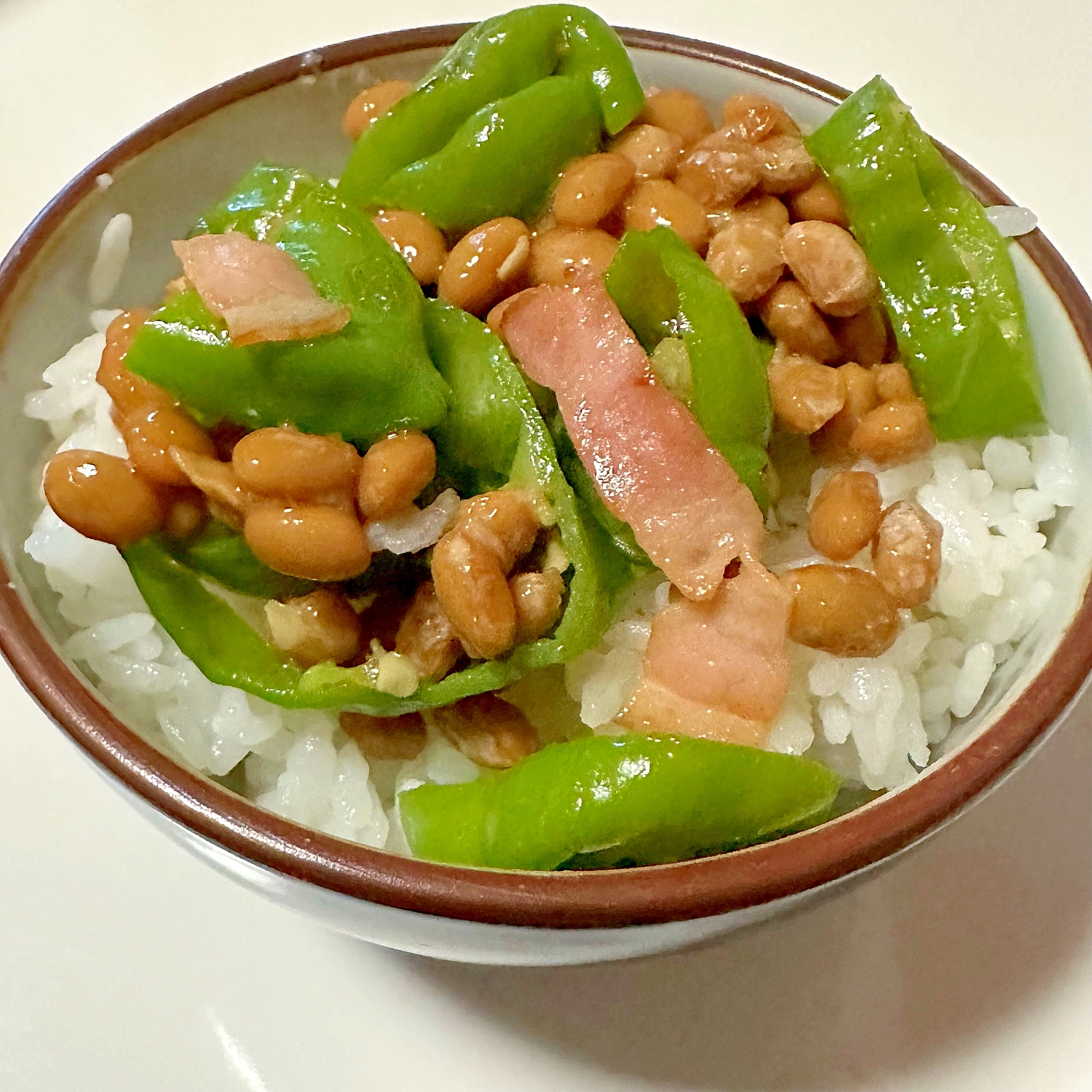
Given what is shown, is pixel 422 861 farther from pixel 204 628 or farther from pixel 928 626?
pixel 928 626

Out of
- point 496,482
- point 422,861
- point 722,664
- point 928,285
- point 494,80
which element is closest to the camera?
point 422,861

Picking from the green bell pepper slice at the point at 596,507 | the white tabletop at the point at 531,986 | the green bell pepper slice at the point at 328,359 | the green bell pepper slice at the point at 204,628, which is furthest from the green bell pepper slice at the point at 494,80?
the white tabletop at the point at 531,986

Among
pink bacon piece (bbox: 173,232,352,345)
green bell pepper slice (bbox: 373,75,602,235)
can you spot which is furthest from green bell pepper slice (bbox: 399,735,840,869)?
green bell pepper slice (bbox: 373,75,602,235)

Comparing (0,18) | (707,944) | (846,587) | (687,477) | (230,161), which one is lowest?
(707,944)

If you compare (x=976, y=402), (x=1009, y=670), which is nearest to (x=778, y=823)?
(x=1009, y=670)

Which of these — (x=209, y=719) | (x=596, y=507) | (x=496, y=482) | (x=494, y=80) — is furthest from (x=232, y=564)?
(x=494, y=80)

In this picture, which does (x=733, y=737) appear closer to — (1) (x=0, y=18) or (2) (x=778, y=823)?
(2) (x=778, y=823)
